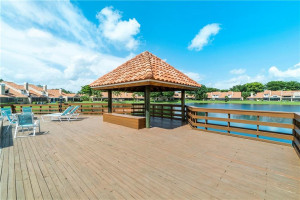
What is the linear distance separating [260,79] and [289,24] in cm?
11307

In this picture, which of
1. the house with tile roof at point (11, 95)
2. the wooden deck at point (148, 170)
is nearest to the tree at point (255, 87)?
the wooden deck at point (148, 170)

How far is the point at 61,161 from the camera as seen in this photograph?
2.95m

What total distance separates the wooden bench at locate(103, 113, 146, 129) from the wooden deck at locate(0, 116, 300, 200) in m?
1.87

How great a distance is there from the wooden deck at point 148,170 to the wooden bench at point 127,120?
187 cm

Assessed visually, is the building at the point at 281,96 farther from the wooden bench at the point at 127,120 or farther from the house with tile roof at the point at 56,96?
the house with tile roof at the point at 56,96

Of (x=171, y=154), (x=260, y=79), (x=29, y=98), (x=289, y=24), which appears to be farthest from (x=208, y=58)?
(x=260, y=79)

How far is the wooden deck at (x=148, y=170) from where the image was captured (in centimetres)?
196

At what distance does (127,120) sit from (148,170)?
13.6ft

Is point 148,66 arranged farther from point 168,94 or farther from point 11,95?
point 168,94

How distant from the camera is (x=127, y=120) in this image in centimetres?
654

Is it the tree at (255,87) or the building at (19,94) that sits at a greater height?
the tree at (255,87)

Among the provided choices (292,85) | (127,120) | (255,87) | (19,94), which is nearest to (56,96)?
(19,94)

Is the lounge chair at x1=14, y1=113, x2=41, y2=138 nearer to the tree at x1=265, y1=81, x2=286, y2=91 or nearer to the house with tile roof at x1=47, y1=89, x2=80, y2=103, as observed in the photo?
the house with tile roof at x1=47, y1=89, x2=80, y2=103

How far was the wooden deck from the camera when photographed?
1.96 meters
